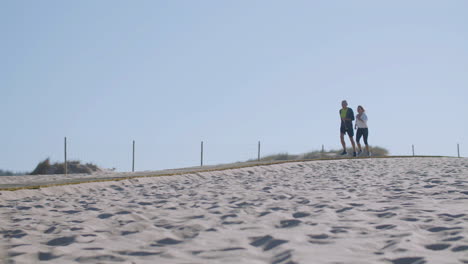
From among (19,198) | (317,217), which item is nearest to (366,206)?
(317,217)

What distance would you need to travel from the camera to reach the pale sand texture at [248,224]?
380 centimetres

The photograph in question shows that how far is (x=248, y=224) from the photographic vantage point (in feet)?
16.8

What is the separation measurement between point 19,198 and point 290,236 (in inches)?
246

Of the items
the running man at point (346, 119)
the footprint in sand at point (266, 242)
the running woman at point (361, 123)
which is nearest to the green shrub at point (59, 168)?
the running man at point (346, 119)

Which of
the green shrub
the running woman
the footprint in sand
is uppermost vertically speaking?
the running woman

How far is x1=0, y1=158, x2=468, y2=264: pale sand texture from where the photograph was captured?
3805mm

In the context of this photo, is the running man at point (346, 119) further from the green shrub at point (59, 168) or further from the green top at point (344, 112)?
the green shrub at point (59, 168)

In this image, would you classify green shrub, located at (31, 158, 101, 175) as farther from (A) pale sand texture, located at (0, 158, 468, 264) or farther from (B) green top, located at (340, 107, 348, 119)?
(A) pale sand texture, located at (0, 158, 468, 264)

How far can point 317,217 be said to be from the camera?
5309 mm

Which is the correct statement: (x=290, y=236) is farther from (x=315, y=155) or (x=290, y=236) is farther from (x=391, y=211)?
(x=315, y=155)

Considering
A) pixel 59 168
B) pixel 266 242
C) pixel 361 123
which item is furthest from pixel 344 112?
pixel 59 168

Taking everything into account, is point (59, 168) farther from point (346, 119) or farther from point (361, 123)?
point (361, 123)

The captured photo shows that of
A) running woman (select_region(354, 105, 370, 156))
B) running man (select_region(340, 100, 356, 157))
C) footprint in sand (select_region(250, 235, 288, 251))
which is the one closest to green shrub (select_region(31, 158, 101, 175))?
running man (select_region(340, 100, 356, 157))

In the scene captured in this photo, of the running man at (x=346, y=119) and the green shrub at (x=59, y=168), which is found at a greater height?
the running man at (x=346, y=119)
